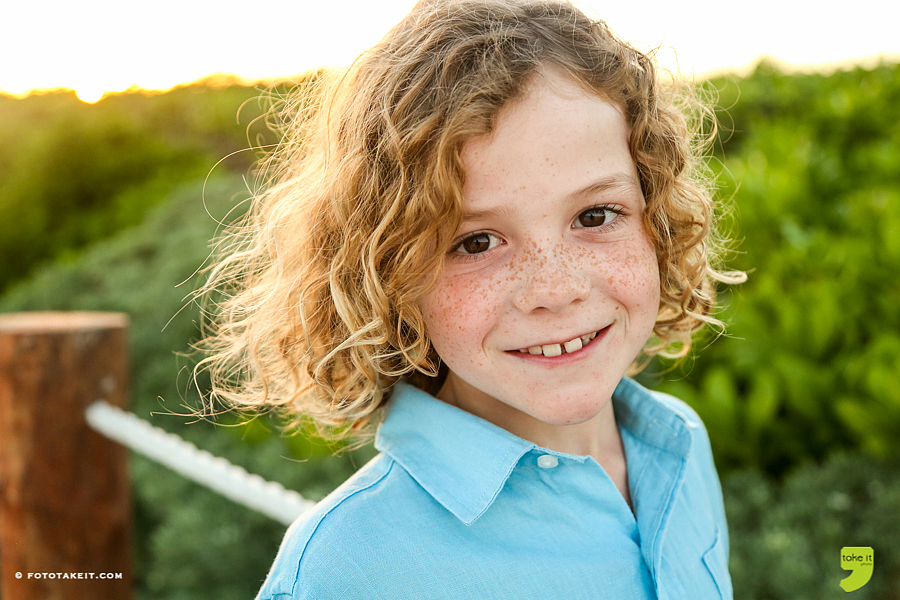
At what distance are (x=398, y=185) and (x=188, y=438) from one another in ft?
8.85

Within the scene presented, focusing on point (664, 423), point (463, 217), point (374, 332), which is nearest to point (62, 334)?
point (374, 332)

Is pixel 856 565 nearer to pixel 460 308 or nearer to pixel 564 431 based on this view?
pixel 564 431

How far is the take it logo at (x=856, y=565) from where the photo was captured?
6.10 feet

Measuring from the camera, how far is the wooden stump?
6.66 ft

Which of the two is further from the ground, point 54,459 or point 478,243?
point 478,243

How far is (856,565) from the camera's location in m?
1.90

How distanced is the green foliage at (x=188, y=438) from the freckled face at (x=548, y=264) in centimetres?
71

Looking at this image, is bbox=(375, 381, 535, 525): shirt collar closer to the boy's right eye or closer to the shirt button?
the shirt button

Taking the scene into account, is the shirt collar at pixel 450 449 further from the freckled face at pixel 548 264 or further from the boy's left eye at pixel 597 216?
the boy's left eye at pixel 597 216

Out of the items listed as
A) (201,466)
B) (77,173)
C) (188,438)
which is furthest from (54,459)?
(77,173)

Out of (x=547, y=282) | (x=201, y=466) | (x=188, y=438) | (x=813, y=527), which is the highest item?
(x=547, y=282)

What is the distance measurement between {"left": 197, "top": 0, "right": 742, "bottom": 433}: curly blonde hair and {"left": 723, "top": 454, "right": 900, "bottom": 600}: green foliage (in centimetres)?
103

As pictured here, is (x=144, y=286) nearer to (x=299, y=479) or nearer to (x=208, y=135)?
(x=299, y=479)

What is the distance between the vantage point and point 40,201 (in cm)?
645
